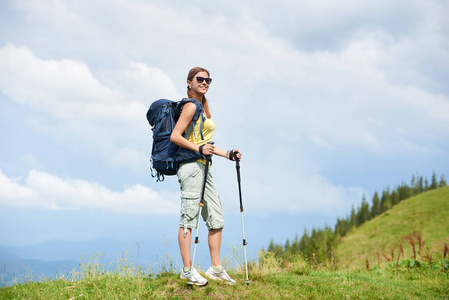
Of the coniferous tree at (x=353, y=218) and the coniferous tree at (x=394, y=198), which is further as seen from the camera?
the coniferous tree at (x=353, y=218)

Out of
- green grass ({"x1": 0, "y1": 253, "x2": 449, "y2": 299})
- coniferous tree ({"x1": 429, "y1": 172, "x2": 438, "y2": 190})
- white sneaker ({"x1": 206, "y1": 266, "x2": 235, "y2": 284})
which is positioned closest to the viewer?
green grass ({"x1": 0, "y1": 253, "x2": 449, "y2": 299})

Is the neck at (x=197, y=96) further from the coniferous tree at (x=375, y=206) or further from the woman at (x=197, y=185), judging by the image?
the coniferous tree at (x=375, y=206)

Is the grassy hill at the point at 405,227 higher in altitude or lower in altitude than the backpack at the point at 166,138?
lower

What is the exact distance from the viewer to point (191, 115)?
6051mm

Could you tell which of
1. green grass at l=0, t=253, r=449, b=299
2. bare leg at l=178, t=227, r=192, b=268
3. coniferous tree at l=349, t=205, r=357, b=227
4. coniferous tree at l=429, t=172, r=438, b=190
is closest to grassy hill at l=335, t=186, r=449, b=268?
coniferous tree at l=349, t=205, r=357, b=227

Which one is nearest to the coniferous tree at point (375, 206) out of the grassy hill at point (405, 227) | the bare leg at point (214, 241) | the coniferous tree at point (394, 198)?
the coniferous tree at point (394, 198)

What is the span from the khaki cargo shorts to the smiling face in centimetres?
135

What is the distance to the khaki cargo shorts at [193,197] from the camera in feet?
19.8

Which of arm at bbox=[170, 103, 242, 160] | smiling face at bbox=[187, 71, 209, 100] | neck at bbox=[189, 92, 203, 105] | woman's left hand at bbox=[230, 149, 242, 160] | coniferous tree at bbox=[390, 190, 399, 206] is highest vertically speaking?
coniferous tree at bbox=[390, 190, 399, 206]

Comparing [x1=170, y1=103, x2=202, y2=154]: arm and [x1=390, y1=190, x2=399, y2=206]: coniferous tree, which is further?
[x1=390, y1=190, x2=399, y2=206]: coniferous tree

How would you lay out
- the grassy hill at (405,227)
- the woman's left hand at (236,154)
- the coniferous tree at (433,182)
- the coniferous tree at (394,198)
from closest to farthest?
1. the woman's left hand at (236,154)
2. the grassy hill at (405,227)
3. the coniferous tree at (394,198)
4. the coniferous tree at (433,182)

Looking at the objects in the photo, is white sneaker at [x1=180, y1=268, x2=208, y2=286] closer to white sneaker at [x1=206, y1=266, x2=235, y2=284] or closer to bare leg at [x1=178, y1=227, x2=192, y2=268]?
bare leg at [x1=178, y1=227, x2=192, y2=268]

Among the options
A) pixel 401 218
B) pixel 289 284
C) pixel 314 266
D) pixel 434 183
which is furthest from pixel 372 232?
pixel 289 284

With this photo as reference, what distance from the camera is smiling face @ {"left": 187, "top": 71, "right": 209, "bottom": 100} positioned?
640cm
